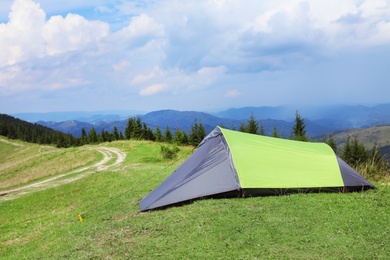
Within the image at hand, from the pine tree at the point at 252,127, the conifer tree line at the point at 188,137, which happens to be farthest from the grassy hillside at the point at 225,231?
the pine tree at the point at 252,127

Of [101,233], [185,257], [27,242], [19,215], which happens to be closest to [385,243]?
[185,257]

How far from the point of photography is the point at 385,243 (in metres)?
6.77

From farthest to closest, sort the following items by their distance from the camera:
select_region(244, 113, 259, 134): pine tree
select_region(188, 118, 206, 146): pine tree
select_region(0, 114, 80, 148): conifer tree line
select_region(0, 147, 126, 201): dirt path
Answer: select_region(0, 114, 80, 148): conifer tree line
select_region(188, 118, 206, 146): pine tree
select_region(244, 113, 259, 134): pine tree
select_region(0, 147, 126, 201): dirt path

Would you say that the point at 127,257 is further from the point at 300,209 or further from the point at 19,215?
the point at 19,215

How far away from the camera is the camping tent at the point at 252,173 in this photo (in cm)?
1093

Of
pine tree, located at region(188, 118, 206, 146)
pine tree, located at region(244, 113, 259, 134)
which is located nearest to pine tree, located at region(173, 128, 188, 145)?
pine tree, located at region(188, 118, 206, 146)

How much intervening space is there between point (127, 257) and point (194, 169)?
5.00m

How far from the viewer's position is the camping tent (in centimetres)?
1093

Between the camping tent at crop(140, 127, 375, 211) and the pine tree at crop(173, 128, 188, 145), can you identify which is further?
the pine tree at crop(173, 128, 188, 145)

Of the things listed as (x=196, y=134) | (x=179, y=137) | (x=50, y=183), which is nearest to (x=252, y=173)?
(x=50, y=183)

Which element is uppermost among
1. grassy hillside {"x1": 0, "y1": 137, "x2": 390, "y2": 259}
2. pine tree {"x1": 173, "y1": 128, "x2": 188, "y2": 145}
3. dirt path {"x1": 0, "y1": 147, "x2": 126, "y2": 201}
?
pine tree {"x1": 173, "y1": 128, "x2": 188, "y2": 145}

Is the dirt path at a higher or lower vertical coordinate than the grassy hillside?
lower

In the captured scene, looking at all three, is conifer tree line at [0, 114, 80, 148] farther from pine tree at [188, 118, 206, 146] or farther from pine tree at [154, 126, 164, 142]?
pine tree at [188, 118, 206, 146]

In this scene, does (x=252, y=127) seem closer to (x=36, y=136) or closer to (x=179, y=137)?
(x=179, y=137)
